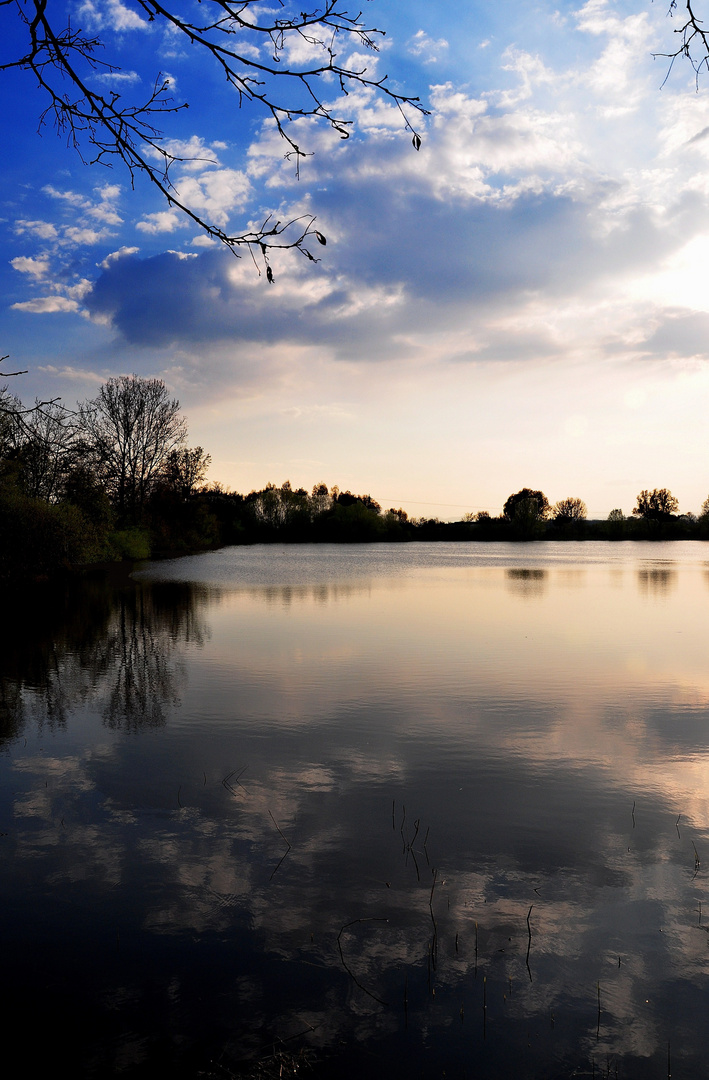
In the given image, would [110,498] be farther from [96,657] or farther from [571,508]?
[571,508]

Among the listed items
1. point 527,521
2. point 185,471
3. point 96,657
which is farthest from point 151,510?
point 527,521

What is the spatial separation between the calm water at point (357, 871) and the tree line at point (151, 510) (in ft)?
10.1

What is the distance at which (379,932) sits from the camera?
14.1ft

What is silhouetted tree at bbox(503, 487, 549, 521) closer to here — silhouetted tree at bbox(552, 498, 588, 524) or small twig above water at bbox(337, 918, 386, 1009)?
silhouetted tree at bbox(552, 498, 588, 524)

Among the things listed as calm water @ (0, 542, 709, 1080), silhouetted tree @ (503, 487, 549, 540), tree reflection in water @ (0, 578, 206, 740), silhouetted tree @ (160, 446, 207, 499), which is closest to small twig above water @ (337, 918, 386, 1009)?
calm water @ (0, 542, 709, 1080)

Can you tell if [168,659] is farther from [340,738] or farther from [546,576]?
[546,576]

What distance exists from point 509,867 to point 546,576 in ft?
103

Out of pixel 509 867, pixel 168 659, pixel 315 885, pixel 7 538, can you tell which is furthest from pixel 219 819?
pixel 7 538

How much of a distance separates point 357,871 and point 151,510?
173 feet

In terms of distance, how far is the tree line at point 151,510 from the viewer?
8812 mm

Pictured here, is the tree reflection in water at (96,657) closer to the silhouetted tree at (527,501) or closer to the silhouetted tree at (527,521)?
the silhouetted tree at (527,521)

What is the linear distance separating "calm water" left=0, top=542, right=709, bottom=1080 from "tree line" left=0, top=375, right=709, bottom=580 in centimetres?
307

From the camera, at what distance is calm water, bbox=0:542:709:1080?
3.52 meters

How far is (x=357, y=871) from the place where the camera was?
504cm
